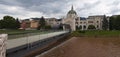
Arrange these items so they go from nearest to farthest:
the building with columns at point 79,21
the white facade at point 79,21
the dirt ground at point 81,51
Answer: the dirt ground at point 81,51 → the white facade at point 79,21 → the building with columns at point 79,21

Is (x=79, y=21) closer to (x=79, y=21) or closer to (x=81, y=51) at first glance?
(x=79, y=21)

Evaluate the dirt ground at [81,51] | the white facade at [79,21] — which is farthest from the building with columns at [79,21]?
the dirt ground at [81,51]

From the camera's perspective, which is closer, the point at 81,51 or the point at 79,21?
the point at 81,51

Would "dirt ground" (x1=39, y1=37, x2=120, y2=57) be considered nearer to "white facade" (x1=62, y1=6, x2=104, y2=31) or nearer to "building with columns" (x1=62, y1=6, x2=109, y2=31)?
"white facade" (x1=62, y1=6, x2=104, y2=31)

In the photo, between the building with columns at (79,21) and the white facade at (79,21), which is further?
the building with columns at (79,21)

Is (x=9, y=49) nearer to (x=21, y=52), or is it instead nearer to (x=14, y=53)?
(x=14, y=53)

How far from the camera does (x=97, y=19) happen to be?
178 m

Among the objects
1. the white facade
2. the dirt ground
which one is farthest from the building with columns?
the dirt ground

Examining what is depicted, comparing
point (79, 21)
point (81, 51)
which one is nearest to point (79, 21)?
point (79, 21)

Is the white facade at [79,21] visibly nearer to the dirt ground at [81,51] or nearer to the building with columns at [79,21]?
the building with columns at [79,21]

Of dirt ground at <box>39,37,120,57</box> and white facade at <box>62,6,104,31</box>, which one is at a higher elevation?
white facade at <box>62,6,104,31</box>

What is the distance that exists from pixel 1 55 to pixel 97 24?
174m

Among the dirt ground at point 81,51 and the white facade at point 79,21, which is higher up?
the white facade at point 79,21

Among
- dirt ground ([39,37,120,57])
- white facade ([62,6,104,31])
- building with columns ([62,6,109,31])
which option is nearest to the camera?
dirt ground ([39,37,120,57])
